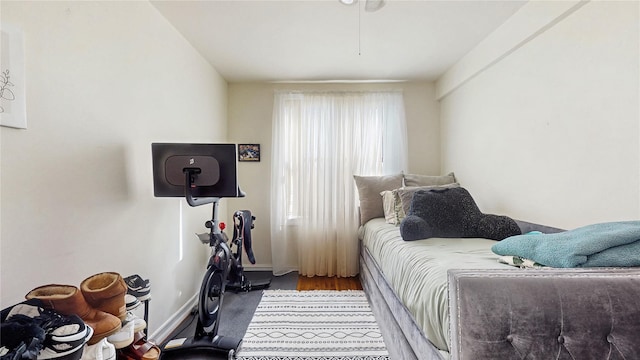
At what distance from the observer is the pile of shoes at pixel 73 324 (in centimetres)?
84

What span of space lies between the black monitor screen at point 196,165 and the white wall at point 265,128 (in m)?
1.90

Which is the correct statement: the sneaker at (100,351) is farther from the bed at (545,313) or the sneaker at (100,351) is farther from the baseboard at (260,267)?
the baseboard at (260,267)

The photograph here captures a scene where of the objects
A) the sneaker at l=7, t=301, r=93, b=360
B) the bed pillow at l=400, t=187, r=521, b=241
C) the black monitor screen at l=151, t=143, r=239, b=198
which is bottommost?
the sneaker at l=7, t=301, r=93, b=360

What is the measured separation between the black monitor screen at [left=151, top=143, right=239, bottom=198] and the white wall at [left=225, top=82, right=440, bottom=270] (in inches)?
75.0

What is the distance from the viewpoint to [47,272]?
1282 mm

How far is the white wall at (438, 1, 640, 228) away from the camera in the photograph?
1.53 meters

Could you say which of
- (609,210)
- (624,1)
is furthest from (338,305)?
(624,1)

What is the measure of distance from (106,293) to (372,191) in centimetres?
270

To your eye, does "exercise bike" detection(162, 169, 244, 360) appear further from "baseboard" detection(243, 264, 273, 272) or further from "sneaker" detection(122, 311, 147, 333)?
"baseboard" detection(243, 264, 273, 272)

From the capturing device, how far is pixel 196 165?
6.35 feet

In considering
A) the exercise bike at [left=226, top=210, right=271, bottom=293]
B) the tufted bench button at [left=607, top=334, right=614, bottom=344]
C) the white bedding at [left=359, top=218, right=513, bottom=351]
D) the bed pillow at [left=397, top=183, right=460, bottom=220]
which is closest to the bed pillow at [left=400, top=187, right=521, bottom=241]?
the white bedding at [left=359, top=218, right=513, bottom=351]

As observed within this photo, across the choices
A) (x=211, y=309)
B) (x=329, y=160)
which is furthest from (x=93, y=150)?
(x=329, y=160)

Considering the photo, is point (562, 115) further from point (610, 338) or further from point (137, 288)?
point (137, 288)

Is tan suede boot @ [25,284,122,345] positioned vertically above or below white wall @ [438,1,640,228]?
below
